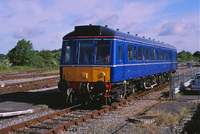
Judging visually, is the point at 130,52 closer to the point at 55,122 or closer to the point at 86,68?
the point at 86,68

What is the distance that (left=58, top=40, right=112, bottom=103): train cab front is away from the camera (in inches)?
415

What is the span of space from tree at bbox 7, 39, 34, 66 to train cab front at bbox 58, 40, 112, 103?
45.9 meters

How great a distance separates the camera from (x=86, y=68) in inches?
422

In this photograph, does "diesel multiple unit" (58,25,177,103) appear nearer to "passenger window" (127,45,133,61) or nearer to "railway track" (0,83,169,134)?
"passenger window" (127,45,133,61)

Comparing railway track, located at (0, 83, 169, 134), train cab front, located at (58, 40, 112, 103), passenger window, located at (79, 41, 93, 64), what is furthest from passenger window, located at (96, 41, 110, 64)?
railway track, located at (0, 83, 169, 134)

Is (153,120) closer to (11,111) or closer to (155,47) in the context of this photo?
(11,111)

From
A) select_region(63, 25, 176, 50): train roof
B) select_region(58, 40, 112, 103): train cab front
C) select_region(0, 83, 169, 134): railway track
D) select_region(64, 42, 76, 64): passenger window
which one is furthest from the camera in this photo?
select_region(64, 42, 76, 64): passenger window

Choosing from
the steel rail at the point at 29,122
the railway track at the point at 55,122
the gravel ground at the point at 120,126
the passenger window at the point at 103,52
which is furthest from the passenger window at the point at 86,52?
the gravel ground at the point at 120,126

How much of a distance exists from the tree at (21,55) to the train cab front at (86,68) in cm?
4586

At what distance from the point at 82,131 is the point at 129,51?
592cm

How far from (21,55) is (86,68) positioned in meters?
47.3

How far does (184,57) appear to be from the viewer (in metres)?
94.2

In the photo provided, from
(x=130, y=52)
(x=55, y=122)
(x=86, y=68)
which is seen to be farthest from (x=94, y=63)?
(x=55, y=122)

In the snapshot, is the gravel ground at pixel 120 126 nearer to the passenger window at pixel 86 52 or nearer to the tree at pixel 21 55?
the passenger window at pixel 86 52
